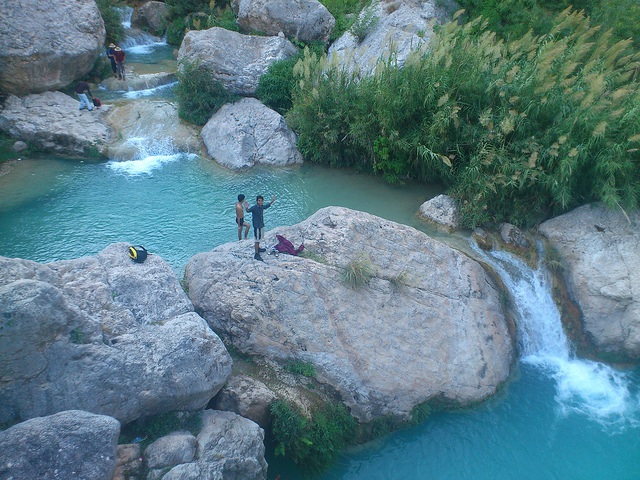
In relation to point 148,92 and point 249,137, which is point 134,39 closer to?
point 148,92

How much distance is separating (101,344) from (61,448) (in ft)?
5.48

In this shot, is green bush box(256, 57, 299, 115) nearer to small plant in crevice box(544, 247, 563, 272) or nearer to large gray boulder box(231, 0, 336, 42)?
large gray boulder box(231, 0, 336, 42)

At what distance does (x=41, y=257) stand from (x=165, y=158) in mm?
5399

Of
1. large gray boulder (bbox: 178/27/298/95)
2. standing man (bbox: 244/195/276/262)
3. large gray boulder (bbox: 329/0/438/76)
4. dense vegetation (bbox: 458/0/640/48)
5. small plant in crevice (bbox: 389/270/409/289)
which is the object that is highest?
dense vegetation (bbox: 458/0/640/48)

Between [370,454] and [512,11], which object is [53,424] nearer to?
[370,454]

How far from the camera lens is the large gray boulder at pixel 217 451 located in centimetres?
623

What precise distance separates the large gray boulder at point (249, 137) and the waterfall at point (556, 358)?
6.90 metres

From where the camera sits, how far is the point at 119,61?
1734 centimetres

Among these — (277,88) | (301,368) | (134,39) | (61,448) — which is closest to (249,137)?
(277,88)

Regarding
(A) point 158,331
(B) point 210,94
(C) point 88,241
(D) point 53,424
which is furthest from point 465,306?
(B) point 210,94

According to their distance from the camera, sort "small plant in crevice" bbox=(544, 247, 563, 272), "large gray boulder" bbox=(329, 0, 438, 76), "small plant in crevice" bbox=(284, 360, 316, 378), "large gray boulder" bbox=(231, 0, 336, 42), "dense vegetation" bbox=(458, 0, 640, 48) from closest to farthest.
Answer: "small plant in crevice" bbox=(284, 360, 316, 378) → "small plant in crevice" bbox=(544, 247, 563, 272) → "large gray boulder" bbox=(329, 0, 438, 76) → "dense vegetation" bbox=(458, 0, 640, 48) → "large gray boulder" bbox=(231, 0, 336, 42)

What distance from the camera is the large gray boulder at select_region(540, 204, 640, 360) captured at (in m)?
10.3

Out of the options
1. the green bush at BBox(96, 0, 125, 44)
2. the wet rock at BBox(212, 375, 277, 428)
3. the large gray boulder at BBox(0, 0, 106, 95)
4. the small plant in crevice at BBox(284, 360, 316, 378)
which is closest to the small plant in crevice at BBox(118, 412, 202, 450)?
the wet rock at BBox(212, 375, 277, 428)

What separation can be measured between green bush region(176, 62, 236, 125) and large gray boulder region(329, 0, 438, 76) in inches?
166
